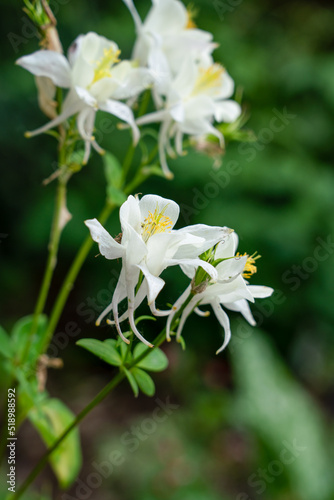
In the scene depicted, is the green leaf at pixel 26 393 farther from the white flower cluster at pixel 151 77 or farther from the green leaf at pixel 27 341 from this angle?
the white flower cluster at pixel 151 77

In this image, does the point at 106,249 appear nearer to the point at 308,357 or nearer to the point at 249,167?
the point at 249,167

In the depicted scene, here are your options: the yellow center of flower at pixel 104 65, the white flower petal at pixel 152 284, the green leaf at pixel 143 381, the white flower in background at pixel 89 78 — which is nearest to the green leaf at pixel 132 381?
the green leaf at pixel 143 381

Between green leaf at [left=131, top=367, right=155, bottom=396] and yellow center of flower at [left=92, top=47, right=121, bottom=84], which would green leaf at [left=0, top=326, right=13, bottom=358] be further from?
yellow center of flower at [left=92, top=47, right=121, bottom=84]

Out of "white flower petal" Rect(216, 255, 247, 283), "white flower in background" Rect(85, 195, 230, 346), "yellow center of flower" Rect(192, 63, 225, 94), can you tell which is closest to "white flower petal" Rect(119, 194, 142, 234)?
"white flower in background" Rect(85, 195, 230, 346)

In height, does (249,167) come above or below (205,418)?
above

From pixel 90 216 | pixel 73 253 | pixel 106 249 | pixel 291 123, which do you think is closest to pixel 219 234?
pixel 106 249

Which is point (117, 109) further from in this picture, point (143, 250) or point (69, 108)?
point (143, 250)
